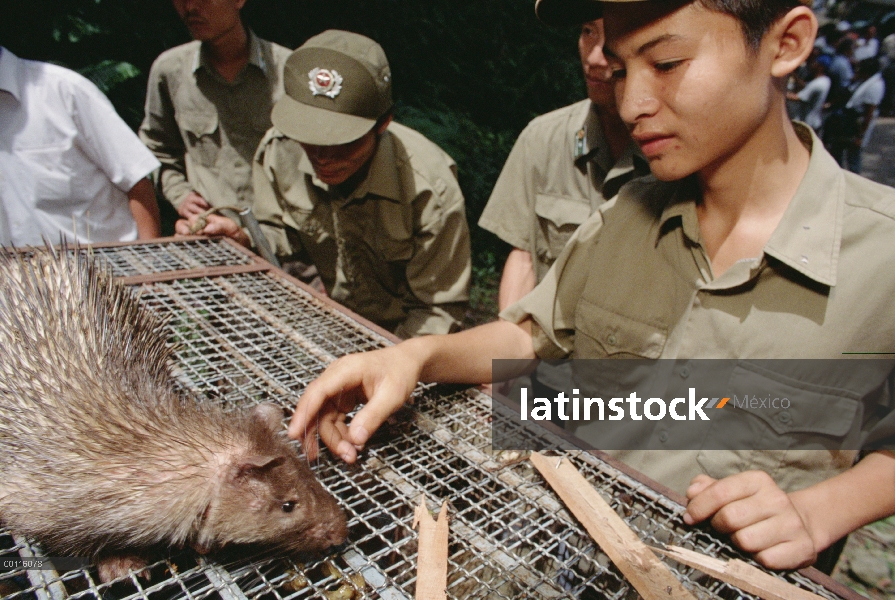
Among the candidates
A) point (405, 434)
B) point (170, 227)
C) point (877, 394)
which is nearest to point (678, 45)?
point (877, 394)

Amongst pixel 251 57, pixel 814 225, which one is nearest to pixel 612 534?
pixel 814 225

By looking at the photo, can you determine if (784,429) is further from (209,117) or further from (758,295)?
(209,117)

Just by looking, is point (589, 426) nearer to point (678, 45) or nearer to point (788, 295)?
point (788, 295)

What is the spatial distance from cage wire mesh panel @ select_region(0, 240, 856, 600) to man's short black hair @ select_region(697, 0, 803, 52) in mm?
1408

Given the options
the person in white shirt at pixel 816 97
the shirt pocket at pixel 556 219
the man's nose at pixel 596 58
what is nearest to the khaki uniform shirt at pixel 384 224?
the shirt pocket at pixel 556 219

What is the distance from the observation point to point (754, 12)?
1.61 m

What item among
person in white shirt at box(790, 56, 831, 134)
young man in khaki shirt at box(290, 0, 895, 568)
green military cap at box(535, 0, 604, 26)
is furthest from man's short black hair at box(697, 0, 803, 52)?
person in white shirt at box(790, 56, 831, 134)

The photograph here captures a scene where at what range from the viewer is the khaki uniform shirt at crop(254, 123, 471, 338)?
4027 millimetres

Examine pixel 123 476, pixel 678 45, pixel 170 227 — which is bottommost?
pixel 170 227

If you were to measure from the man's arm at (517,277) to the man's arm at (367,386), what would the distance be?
168cm

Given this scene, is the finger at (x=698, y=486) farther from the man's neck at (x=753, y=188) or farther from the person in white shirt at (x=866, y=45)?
the person in white shirt at (x=866, y=45)

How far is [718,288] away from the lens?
193 centimetres

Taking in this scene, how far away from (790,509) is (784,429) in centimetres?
46

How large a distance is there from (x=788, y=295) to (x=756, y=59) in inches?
30.5
